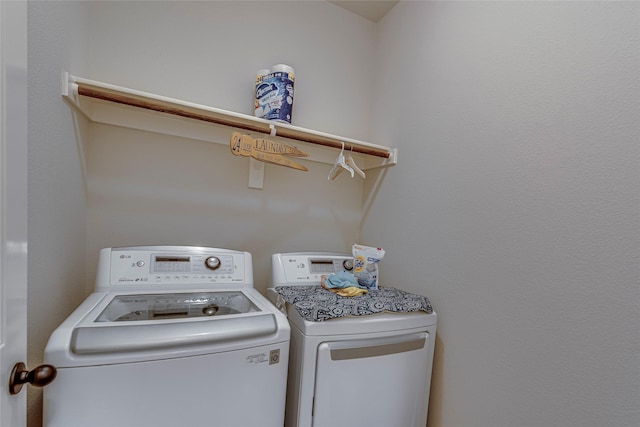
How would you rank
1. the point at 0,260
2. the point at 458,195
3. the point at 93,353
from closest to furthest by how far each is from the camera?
the point at 0,260
the point at 93,353
the point at 458,195

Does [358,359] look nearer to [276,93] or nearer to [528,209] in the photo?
[528,209]

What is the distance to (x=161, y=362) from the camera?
0.71m

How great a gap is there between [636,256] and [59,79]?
1700mm

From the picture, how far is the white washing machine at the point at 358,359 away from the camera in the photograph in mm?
932

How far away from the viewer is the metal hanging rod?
1000mm

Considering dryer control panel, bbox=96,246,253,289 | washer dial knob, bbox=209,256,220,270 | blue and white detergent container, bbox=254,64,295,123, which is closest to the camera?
dryer control panel, bbox=96,246,253,289

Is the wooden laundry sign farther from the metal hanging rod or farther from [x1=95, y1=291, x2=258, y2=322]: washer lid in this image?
[x1=95, y1=291, x2=258, y2=322]: washer lid

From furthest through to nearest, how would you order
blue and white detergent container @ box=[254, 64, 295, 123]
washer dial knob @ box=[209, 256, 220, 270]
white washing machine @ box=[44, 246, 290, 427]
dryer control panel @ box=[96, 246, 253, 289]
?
1. blue and white detergent container @ box=[254, 64, 295, 123]
2. washer dial knob @ box=[209, 256, 220, 270]
3. dryer control panel @ box=[96, 246, 253, 289]
4. white washing machine @ box=[44, 246, 290, 427]

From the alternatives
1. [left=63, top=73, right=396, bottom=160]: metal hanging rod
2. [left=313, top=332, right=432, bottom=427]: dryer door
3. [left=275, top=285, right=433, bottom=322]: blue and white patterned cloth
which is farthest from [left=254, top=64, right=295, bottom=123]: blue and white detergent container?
[left=313, top=332, right=432, bottom=427]: dryer door

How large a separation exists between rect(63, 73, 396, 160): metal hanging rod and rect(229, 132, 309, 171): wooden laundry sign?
0.33ft

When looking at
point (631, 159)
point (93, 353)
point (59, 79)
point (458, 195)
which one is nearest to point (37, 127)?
point (59, 79)

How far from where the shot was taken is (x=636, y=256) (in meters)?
0.67

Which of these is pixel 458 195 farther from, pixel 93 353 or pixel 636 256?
pixel 93 353

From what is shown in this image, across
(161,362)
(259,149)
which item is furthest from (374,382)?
(259,149)
